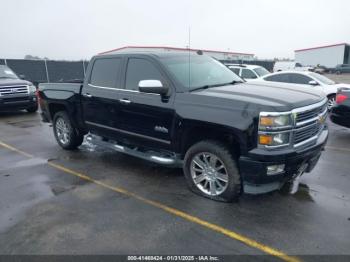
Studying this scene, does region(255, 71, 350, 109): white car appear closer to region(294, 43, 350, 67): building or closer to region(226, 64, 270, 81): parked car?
region(226, 64, 270, 81): parked car

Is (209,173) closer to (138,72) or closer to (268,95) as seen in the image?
(268,95)

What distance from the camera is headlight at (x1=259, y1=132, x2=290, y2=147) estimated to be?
3.50m

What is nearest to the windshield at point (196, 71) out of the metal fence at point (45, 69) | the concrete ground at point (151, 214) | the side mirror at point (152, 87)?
the side mirror at point (152, 87)

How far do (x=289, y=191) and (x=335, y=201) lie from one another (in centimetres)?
57

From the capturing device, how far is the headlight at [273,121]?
3.47 m

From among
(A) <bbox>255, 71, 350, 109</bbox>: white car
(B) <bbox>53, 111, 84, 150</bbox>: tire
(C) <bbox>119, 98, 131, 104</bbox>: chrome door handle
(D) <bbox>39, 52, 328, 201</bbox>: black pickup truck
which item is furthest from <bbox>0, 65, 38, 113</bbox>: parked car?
(A) <bbox>255, 71, 350, 109</bbox>: white car

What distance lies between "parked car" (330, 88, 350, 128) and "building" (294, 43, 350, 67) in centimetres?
5795

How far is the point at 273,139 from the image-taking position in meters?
3.52

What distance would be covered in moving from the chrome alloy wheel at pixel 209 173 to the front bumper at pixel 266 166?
0.36m

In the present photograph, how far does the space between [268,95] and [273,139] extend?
0.63m

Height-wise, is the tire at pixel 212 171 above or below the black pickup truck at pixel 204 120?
below

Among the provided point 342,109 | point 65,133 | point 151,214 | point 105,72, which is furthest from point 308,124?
point 65,133

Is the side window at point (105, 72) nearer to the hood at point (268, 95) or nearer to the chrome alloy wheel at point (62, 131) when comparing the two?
the chrome alloy wheel at point (62, 131)

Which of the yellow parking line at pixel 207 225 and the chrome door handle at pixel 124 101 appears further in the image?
the chrome door handle at pixel 124 101
